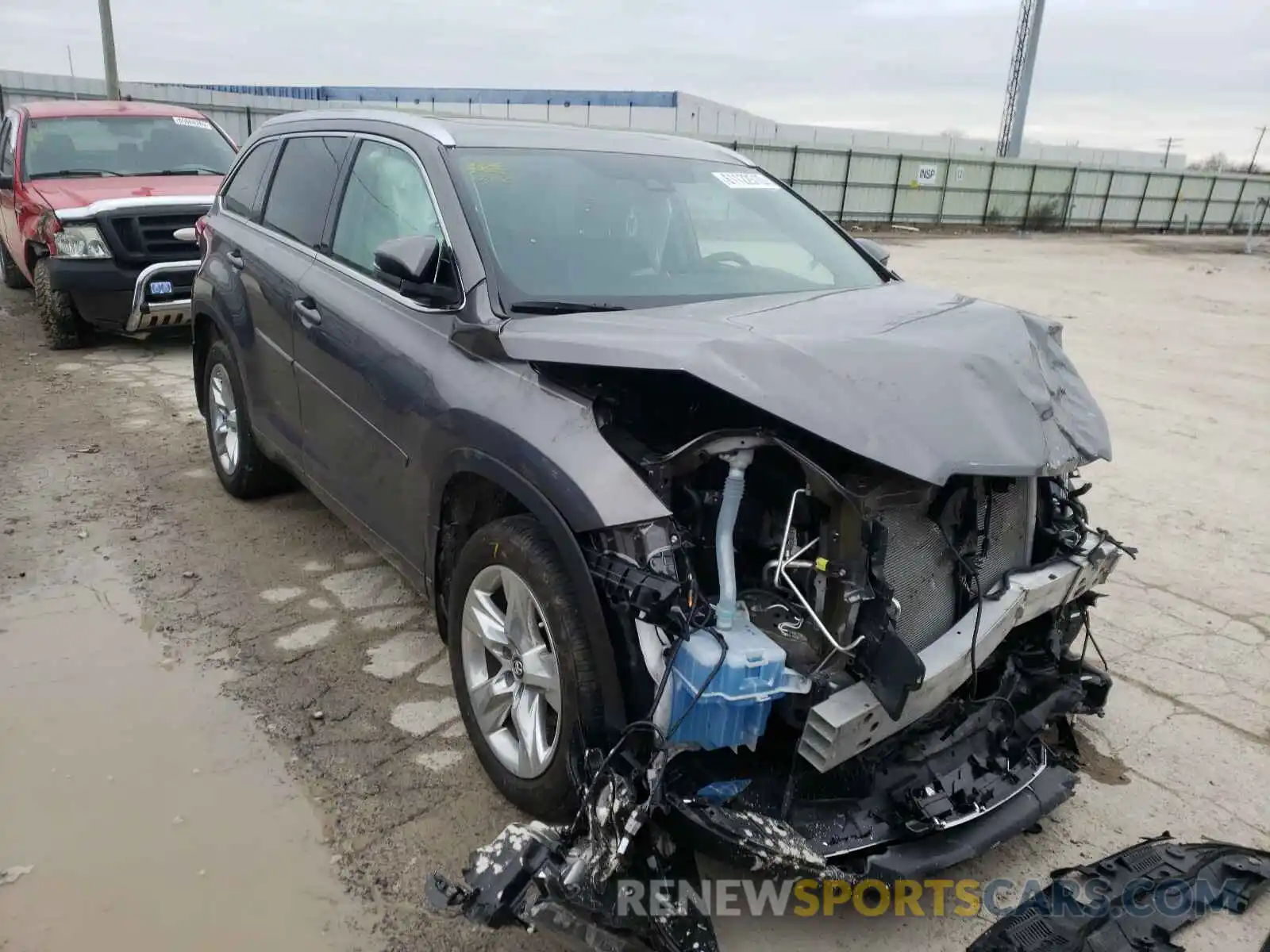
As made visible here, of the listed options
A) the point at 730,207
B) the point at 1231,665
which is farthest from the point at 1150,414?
the point at 730,207

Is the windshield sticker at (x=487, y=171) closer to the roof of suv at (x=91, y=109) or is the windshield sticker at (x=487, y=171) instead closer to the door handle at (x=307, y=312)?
the door handle at (x=307, y=312)

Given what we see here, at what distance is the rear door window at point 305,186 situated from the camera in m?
3.82

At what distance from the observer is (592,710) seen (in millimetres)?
2297

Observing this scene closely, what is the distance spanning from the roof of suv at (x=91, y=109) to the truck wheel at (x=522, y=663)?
333 inches

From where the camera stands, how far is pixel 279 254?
4.04 m

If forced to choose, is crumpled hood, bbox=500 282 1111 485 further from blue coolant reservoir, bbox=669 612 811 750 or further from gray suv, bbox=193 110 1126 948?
blue coolant reservoir, bbox=669 612 811 750

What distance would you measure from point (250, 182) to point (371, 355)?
83.9 inches

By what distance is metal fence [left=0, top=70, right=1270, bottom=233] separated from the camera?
22141mm

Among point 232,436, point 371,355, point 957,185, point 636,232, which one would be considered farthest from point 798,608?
point 957,185

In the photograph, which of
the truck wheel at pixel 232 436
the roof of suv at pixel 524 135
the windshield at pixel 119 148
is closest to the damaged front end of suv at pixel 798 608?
the roof of suv at pixel 524 135

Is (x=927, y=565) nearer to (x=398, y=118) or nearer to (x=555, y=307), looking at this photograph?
(x=555, y=307)

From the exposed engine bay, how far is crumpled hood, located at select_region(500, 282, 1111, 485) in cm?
14

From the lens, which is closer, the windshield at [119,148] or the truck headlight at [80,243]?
the truck headlight at [80,243]

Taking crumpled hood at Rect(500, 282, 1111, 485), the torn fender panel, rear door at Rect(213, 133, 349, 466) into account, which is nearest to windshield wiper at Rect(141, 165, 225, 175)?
rear door at Rect(213, 133, 349, 466)
